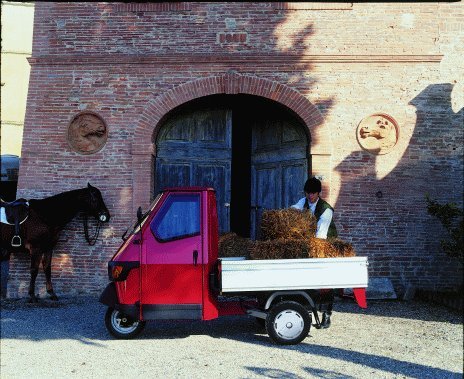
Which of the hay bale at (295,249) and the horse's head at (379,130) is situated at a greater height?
the horse's head at (379,130)

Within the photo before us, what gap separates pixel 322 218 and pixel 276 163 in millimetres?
4976

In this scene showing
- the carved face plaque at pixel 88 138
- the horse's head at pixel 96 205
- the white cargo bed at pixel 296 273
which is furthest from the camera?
the carved face plaque at pixel 88 138

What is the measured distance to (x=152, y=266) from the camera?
612 centimetres

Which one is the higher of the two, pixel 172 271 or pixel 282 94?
pixel 282 94

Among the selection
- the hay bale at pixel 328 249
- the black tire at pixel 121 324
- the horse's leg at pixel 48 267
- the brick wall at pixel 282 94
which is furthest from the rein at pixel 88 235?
the hay bale at pixel 328 249

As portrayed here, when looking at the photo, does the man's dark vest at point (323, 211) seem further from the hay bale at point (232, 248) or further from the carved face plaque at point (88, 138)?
the carved face plaque at point (88, 138)

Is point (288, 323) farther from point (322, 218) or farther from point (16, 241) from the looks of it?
point (16, 241)

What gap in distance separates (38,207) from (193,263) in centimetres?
457

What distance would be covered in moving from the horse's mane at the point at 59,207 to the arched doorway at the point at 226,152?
1.78m

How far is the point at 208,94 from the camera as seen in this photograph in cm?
1027

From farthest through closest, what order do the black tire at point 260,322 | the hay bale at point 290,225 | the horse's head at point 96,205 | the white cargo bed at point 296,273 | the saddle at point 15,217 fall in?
the horse's head at point 96,205 → the saddle at point 15,217 → the black tire at point 260,322 → the hay bale at point 290,225 → the white cargo bed at point 296,273

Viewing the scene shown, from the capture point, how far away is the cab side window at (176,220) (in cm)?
618

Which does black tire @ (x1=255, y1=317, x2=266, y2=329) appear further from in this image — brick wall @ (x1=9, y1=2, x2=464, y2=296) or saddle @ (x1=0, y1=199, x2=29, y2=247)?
saddle @ (x1=0, y1=199, x2=29, y2=247)

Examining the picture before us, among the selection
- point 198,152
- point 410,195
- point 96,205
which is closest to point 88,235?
point 96,205
